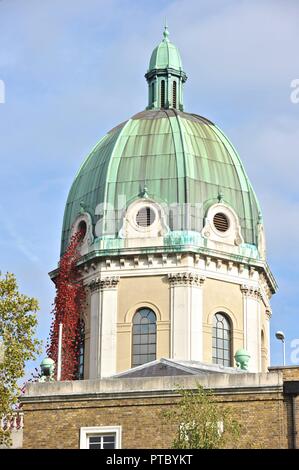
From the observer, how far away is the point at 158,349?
209 feet

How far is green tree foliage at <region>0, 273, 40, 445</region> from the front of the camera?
44719 mm

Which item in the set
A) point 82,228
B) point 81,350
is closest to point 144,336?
point 81,350

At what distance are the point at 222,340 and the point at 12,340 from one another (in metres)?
21.7

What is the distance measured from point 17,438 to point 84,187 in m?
22.9

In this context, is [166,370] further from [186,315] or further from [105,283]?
[105,283]

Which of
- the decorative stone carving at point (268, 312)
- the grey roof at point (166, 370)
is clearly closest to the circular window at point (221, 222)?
the decorative stone carving at point (268, 312)

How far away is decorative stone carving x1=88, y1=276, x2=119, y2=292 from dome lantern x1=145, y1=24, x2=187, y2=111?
12272 mm

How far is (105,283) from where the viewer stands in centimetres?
6544

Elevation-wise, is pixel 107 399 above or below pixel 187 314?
below
